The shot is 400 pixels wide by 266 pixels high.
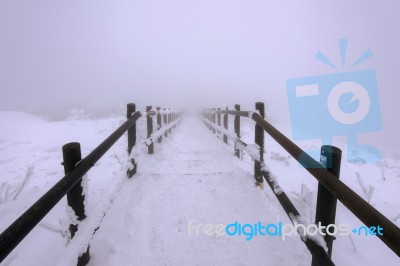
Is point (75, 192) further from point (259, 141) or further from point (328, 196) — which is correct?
point (259, 141)

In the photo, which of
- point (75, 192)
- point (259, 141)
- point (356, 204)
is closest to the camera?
point (356, 204)

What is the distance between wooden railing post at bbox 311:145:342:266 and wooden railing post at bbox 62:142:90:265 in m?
1.99

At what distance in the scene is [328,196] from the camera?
1.92 metres

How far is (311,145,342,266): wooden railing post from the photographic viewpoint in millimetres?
1772

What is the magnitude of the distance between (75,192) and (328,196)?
2.11 metres

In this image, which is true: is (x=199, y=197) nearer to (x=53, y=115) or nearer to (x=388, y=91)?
(x=53, y=115)

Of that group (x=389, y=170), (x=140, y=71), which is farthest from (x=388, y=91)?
(x=389, y=170)

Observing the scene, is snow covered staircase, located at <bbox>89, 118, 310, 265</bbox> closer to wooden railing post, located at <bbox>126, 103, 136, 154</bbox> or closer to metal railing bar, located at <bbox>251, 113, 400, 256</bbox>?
wooden railing post, located at <bbox>126, 103, 136, 154</bbox>

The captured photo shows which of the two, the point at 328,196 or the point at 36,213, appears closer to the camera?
the point at 36,213

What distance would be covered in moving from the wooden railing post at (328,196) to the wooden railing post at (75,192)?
1.99 m

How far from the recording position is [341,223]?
3.70 metres

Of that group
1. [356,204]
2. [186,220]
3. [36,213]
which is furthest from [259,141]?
[36,213]

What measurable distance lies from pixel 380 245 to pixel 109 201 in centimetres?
341

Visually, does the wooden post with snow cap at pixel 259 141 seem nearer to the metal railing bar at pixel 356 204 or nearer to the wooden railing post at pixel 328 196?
the metal railing bar at pixel 356 204
